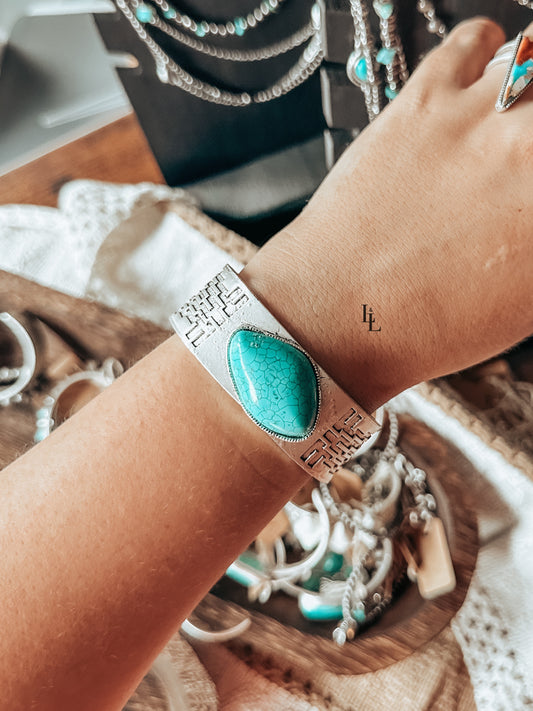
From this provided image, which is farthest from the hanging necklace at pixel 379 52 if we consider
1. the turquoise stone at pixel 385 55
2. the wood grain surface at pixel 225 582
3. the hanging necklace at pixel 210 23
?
the wood grain surface at pixel 225 582

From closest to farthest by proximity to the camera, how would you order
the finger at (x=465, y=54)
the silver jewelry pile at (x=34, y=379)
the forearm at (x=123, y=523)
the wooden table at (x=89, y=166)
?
the forearm at (x=123, y=523)
the finger at (x=465, y=54)
the silver jewelry pile at (x=34, y=379)
the wooden table at (x=89, y=166)

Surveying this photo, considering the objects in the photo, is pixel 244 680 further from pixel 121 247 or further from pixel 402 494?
pixel 121 247

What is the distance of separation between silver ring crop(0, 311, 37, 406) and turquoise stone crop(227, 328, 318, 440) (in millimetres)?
294

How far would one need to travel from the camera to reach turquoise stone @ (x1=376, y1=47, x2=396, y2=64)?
18.7 inches

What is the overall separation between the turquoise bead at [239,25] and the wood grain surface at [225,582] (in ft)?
1.03

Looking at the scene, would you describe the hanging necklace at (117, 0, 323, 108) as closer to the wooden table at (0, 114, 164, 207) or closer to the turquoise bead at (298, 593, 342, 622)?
the wooden table at (0, 114, 164, 207)

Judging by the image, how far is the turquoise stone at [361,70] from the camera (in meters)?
0.49

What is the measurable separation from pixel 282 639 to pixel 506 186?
0.40 m

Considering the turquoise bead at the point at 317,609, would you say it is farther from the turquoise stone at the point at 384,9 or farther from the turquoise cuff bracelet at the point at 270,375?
the turquoise stone at the point at 384,9

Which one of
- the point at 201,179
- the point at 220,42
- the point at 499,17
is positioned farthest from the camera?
the point at 201,179

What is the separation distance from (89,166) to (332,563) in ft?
2.02

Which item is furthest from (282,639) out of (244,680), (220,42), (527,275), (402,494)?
(220,42)

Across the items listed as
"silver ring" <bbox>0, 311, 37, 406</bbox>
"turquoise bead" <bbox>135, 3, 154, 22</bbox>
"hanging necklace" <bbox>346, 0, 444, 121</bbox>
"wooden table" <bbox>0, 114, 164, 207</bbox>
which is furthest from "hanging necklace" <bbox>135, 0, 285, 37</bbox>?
"silver ring" <bbox>0, 311, 37, 406</bbox>

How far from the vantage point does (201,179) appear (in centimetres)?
71
